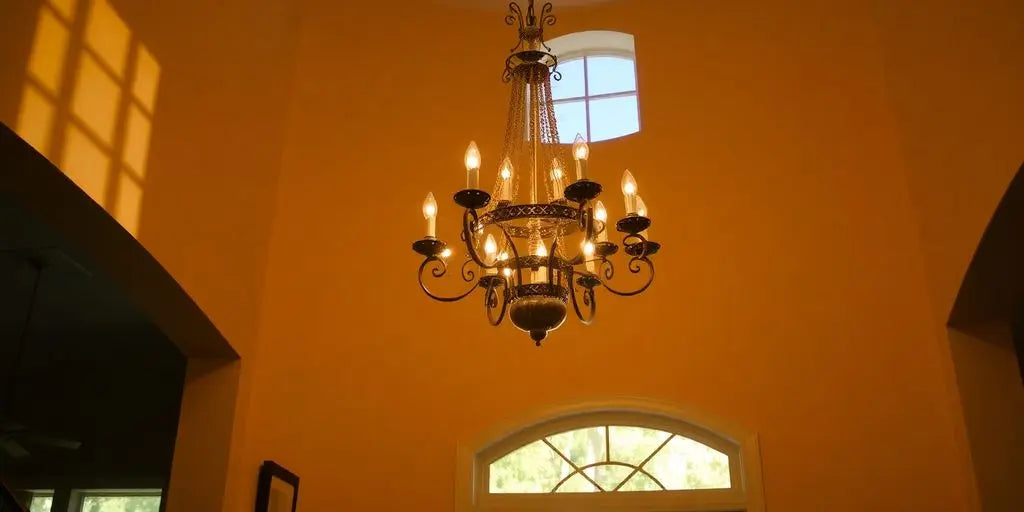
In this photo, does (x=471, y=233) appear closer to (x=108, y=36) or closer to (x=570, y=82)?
(x=108, y=36)

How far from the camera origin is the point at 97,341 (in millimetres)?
7152

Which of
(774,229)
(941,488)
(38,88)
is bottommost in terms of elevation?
(941,488)

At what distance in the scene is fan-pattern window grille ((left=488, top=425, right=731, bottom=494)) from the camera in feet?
13.4

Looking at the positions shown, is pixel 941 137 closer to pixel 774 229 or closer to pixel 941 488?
pixel 774 229

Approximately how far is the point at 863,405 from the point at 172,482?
3.02 meters

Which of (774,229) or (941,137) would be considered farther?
(774,229)

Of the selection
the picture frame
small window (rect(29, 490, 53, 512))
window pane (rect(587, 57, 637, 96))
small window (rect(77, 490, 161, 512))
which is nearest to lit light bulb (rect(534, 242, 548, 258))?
the picture frame

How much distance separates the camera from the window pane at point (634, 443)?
13.6ft

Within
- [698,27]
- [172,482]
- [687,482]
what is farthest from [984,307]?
[172,482]

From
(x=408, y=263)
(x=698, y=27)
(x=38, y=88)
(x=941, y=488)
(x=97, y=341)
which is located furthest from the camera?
(x=97, y=341)

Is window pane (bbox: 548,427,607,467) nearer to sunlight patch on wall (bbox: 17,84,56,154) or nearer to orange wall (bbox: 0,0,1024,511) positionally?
orange wall (bbox: 0,0,1024,511)

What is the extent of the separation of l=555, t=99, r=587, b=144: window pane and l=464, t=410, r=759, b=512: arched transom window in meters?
1.70

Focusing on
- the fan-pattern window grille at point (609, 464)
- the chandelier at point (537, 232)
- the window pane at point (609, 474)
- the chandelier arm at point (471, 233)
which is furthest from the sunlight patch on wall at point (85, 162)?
the window pane at point (609, 474)

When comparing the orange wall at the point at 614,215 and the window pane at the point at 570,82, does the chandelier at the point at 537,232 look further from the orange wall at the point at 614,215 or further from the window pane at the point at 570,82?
the window pane at the point at 570,82
